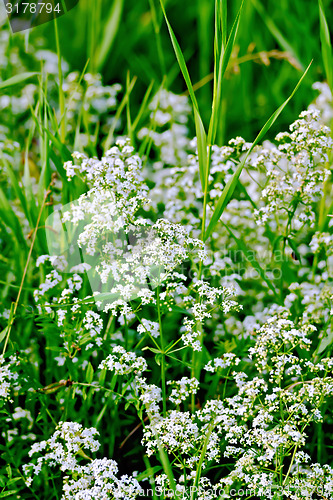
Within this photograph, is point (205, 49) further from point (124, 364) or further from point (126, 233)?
point (124, 364)

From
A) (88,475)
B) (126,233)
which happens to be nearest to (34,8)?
(126,233)

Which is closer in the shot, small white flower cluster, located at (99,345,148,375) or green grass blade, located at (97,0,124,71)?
small white flower cluster, located at (99,345,148,375)

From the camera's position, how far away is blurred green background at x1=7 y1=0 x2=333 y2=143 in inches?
195

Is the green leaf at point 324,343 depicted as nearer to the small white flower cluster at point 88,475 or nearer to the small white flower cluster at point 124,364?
the small white flower cluster at point 124,364

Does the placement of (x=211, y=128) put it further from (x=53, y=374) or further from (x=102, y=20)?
(x=102, y=20)

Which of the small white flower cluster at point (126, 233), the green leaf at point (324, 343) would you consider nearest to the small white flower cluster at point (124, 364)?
the small white flower cluster at point (126, 233)

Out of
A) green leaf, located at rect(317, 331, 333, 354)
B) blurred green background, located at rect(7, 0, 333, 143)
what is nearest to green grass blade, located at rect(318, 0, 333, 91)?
green leaf, located at rect(317, 331, 333, 354)

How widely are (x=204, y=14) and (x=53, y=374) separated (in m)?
3.81

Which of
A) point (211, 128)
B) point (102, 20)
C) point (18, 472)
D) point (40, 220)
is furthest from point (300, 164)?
point (102, 20)

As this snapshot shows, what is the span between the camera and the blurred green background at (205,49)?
4.95 m

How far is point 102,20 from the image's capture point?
17.7ft

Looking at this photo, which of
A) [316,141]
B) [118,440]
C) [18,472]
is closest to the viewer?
[18,472]

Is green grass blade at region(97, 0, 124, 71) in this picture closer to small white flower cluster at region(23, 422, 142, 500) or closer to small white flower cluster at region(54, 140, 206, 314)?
small white flower cluster at region(54, 140, 206, 314)

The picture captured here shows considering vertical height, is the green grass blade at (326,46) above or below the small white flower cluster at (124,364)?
Result: above
